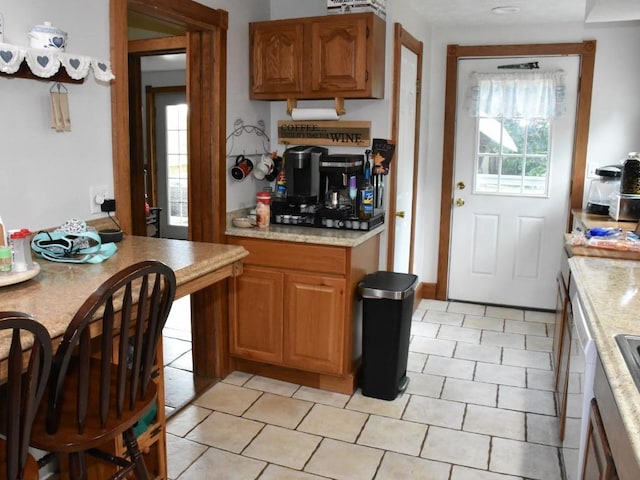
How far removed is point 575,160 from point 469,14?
1.35 metres

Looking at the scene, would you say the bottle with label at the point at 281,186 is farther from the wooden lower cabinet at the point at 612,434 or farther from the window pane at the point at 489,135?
the wooden lower cabinet at the point at 612,434

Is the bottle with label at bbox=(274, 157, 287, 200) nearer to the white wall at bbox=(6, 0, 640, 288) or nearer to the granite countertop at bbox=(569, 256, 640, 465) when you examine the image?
the white wall at bbox=(6, 0, 640, 288)

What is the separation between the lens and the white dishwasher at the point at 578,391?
176 centimetres

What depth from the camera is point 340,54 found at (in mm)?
3158

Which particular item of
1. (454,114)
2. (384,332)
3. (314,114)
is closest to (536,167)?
(454,114)

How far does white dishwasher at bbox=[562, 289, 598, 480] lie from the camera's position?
1.76 meters

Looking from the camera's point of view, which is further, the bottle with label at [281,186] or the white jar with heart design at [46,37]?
the bottle with label at [281,186]

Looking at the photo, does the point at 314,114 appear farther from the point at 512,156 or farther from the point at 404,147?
the point at 512,156

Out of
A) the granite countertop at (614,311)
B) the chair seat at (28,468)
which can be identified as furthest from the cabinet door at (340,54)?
the chair seat at (28,468)

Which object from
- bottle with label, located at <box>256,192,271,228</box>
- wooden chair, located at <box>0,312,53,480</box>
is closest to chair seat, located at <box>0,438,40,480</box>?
wooden chair, located at <box>0,312,53,480</box>

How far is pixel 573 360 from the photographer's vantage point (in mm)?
2207

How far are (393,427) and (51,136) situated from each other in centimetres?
199

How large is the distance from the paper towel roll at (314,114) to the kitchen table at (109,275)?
1.40m

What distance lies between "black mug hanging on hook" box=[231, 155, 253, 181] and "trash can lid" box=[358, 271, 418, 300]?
918mm
